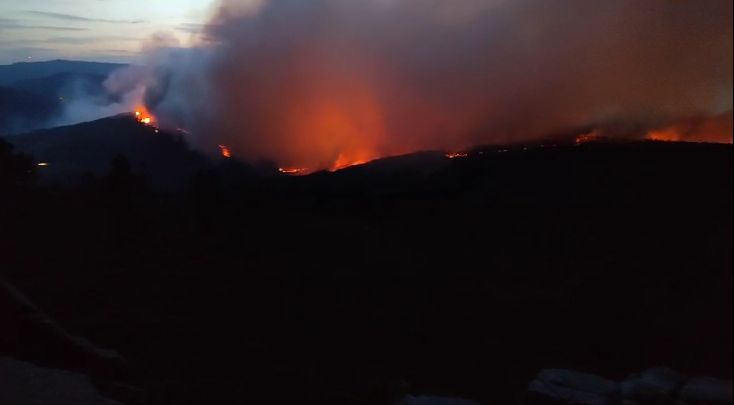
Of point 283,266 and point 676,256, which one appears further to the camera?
point 283,266

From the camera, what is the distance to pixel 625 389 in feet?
17.7

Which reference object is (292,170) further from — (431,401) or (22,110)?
(22,110)

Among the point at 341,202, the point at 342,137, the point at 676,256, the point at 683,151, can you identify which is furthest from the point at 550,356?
the point at 342,137

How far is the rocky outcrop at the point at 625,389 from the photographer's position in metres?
4.62

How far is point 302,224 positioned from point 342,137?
5301mm

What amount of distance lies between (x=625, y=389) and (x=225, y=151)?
9904 mm

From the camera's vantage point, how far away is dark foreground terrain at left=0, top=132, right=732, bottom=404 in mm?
6238

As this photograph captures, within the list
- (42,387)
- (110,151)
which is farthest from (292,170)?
(42,387)

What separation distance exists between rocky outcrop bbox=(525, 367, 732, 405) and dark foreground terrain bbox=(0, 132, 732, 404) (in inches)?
6.1

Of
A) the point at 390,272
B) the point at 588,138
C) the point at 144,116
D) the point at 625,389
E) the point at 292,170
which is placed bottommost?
the point at 625,389

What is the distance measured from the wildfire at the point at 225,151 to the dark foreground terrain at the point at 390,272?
63.5 inches

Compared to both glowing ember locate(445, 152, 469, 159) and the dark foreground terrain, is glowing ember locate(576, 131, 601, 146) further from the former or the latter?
glowing ember locate(445, 152, 469, 159)

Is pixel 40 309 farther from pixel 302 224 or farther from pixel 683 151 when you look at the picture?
pixel 683 151

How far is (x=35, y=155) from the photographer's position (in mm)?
14438
